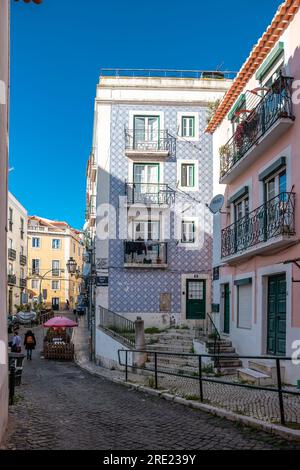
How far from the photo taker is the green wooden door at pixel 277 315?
12766 mm

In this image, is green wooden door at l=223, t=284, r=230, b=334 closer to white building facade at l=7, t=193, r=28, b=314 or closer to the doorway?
white building facade at l=7, t=193, r=28, b=314

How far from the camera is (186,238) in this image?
2431 cm

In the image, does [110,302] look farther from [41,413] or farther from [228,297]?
[41,413]

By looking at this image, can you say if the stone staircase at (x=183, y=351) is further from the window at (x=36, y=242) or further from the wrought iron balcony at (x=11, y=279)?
the window at (x=36, y=242)

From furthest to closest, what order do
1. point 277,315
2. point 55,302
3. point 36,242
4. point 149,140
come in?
point 55,302 → point 36,242 → point 149,140 → point 277,315

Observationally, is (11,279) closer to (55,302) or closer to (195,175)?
(55,302)

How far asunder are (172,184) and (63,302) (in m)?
46.5

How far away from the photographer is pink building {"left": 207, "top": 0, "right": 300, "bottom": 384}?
11.9 meters

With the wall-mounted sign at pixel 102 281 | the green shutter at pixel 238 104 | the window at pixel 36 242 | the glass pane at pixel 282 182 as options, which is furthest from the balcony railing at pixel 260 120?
the window at pixel 36 242

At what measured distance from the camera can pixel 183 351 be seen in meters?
17.9

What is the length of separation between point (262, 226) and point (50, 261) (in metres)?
56.0

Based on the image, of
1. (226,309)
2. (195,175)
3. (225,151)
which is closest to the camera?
(225,151)

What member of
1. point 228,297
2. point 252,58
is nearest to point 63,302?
point 228,297

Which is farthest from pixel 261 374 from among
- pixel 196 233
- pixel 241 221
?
pixel 196 233
